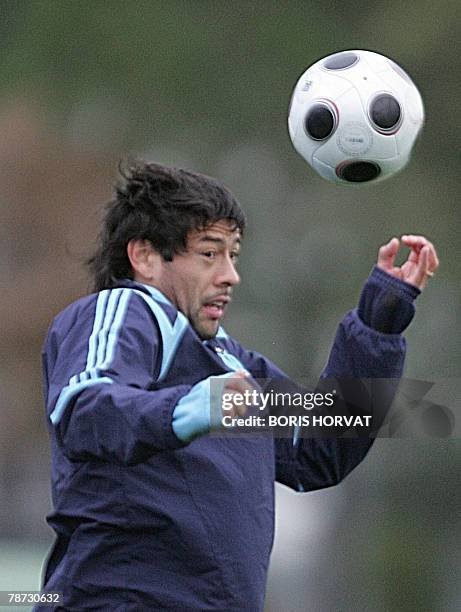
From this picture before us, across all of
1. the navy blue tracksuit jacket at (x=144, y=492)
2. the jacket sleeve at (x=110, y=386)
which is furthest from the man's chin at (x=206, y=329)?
the jacket sleeve at (x=110, y=386)

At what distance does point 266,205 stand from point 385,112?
14.7ft

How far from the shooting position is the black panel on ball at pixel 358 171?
11.2ft

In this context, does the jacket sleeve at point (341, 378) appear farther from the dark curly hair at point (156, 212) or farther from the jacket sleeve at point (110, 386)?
the jacket sleeve at point (110, 386)

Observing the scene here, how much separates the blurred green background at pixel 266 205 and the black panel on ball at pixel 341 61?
3.13 meters

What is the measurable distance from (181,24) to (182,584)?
20.6 ft

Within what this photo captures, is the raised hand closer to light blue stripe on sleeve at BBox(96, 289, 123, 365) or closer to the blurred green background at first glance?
light blue stripe on sleeve at BBox(96, 289, 123, 365)

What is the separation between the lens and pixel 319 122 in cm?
343

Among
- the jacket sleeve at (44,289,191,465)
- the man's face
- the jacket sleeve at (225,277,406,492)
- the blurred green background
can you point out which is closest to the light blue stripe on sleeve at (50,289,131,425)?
the jacket sleeve at (44,289,191,465)

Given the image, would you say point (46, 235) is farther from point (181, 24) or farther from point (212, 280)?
point (212, 280)

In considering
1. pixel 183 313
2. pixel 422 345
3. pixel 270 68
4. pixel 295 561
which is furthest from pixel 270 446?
pixel 270 68

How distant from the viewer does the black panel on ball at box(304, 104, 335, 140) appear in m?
3.41

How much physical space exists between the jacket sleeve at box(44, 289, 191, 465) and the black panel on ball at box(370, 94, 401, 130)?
86 cm

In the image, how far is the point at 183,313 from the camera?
119 inches

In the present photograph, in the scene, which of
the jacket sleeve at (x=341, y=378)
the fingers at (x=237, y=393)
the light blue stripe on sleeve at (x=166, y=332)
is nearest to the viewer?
the fingers at (x=237, y=393)
